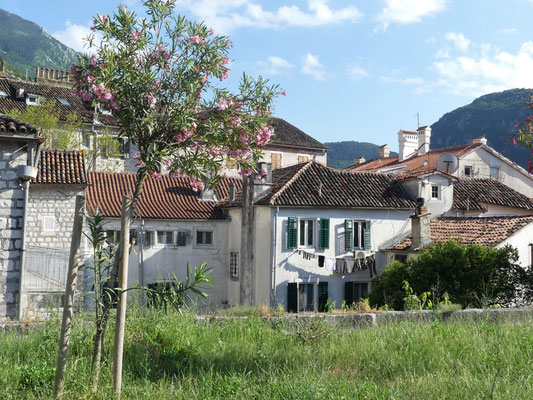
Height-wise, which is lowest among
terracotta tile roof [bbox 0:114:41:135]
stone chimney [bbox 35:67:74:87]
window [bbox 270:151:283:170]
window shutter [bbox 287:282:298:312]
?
window shutter [bbox 287:282:298:312]

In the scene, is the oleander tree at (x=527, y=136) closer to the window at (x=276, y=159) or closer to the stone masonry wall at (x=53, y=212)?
the stone masonry wall at (x=53, y=212)

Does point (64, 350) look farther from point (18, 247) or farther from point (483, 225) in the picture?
point (483, 225)

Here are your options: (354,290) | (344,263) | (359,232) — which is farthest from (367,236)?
(354,290)

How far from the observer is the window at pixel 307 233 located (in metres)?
30.8

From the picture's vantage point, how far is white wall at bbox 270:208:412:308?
30062 millimetres

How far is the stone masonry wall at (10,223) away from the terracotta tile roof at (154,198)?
15.4 m

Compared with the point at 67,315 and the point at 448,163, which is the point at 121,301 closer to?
the point at 67,315

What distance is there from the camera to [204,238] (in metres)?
32.5

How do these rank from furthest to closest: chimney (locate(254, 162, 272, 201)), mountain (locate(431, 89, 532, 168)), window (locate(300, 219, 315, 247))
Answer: mountain (locate(431, 89, 532, 168)) → chimney (locate(254, 162, 272, 201)) → window (locate(300, 219, 315, 247))

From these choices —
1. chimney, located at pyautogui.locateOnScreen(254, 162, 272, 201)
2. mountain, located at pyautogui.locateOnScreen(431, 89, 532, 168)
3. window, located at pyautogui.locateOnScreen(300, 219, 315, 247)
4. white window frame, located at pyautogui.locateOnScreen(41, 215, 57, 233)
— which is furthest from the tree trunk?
mountain, located at pyautogui.locateOnScreen(431, 89, 532, 168)

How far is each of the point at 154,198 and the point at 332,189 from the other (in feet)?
32.1

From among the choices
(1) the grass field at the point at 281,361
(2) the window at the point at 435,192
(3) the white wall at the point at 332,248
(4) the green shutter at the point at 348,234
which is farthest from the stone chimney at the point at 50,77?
(1) the grass field at the point at 281,361

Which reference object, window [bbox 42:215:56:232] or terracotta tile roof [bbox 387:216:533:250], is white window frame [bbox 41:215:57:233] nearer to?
window [bbox 42:215:56:232]

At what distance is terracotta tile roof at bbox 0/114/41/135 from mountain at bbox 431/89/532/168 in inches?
4818
